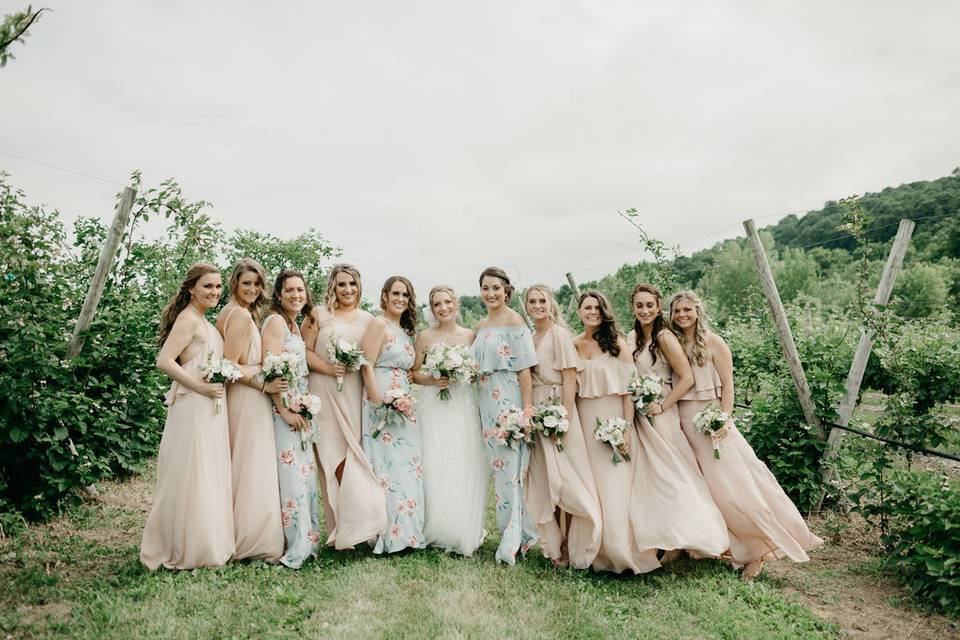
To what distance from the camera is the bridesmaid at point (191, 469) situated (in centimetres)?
505

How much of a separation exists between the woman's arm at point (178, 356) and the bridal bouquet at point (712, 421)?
4.15 meters

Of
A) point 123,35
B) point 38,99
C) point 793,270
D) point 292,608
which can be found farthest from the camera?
point 793,270

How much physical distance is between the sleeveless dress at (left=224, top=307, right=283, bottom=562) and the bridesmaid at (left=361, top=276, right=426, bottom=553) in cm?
87

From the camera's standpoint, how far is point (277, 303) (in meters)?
5.68

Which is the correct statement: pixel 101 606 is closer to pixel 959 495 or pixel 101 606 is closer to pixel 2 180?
pixel 2 180

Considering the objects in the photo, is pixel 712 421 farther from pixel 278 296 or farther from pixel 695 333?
pixel 278 296

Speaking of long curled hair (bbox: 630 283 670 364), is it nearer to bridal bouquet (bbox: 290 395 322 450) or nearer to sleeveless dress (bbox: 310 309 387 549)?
sleeveless dress (bbox: 310 309 387 549)

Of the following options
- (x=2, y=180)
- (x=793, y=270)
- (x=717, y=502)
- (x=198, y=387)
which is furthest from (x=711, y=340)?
(x=793, y=270)

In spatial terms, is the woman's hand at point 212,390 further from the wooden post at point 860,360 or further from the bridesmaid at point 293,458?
the wooden post at point 860,360

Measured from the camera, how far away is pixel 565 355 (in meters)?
5.57

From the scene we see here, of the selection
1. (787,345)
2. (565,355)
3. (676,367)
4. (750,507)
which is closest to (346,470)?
(565,355)

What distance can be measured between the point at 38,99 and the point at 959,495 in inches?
406

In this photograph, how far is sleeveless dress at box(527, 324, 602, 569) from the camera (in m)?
5.36

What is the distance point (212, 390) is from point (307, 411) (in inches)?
31.3
